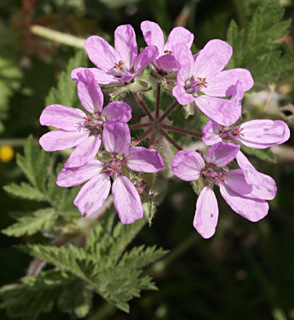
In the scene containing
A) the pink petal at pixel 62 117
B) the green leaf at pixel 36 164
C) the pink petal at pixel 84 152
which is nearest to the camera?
the pink petal at pixel 84 152

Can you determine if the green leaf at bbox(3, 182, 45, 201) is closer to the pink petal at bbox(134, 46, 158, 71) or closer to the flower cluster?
the flower cluster

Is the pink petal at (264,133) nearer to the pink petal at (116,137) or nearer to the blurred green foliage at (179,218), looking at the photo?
the pink petal at (116,137)

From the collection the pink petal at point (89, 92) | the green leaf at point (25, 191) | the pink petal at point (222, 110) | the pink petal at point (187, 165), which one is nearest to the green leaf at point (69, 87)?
the green leaf at point (25, 191)

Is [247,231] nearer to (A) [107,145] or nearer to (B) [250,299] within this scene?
(B) [250,299]

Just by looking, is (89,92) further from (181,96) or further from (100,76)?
(181,96)

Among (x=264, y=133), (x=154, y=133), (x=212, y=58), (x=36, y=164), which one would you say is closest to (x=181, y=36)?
(x=212, y=58)

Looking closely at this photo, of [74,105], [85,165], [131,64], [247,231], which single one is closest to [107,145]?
[85,165]

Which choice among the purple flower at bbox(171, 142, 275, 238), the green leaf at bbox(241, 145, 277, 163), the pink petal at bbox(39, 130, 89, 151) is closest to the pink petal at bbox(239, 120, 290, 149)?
the purple flower at bbox(171, 142, 275, 238)
